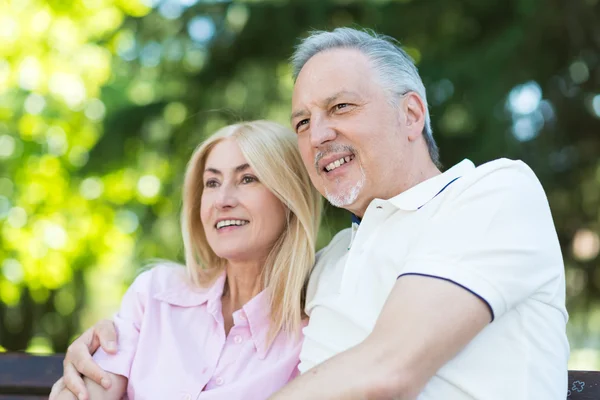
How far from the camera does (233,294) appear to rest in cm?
258

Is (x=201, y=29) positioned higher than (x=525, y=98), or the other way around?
(x=201, y=29)

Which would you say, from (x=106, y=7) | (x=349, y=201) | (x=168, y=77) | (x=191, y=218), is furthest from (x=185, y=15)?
(x=349, y=201)

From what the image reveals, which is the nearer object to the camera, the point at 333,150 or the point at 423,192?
the point at 423,192

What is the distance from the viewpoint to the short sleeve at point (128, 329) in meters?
2.31

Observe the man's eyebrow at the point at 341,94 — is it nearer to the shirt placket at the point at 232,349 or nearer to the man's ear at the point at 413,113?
the man's ear at the point at 413,113

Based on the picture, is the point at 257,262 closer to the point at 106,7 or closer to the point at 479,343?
the point at 479,343

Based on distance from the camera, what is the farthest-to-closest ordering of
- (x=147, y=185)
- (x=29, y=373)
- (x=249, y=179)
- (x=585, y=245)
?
1. (x=147, y=185)
2. (x=585, y=245)
3. (x=29, y=373)
4. (x=249, y=179)

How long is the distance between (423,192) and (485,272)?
0.45 m

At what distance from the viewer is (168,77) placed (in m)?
5.63

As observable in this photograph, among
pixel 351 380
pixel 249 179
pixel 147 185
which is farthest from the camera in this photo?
pixel 147 185

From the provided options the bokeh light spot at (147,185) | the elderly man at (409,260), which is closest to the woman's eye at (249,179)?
the elderly man at (409,260)

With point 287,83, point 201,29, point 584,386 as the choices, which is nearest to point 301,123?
point 584,386

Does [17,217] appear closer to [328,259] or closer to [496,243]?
[328,259]

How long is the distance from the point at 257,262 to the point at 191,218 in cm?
38
